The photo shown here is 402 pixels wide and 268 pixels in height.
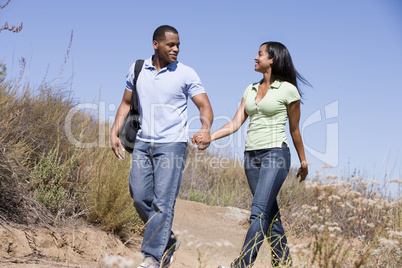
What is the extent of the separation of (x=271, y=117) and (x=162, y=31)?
1.29 m

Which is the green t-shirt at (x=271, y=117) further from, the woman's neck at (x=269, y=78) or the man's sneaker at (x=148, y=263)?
the man's sneaker at (x=148, y=263)

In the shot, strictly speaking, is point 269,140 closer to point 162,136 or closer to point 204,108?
point 204,108

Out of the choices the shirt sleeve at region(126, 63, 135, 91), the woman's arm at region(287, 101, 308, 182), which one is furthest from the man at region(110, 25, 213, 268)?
the woman's arm at region(287, 101, 308, 182)

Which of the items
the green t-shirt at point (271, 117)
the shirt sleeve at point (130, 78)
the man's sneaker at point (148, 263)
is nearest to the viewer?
the man's sneaker at point (148, 263)

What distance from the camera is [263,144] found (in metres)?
4.45

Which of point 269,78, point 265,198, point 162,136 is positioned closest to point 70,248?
point 162,136

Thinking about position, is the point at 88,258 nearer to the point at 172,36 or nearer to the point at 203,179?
the point at 172,36

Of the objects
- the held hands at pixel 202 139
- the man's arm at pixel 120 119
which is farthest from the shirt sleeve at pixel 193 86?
the man's arm at pixel 120 119

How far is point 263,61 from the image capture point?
4.76 metres

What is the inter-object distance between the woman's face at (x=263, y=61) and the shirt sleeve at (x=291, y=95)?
1.04 ft

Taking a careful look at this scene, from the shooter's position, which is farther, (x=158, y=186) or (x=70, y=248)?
(x=70, y=248)

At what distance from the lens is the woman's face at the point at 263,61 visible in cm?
475

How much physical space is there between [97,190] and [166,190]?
82.8 inches

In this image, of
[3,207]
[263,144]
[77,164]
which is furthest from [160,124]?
[77,164]
